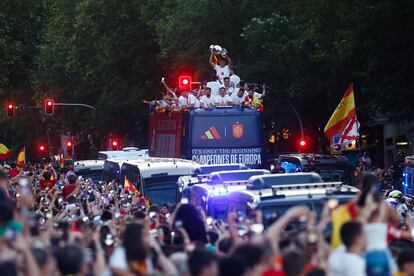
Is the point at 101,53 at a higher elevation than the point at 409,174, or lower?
higher

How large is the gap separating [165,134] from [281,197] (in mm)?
19494

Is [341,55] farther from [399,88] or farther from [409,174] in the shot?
[409,174]

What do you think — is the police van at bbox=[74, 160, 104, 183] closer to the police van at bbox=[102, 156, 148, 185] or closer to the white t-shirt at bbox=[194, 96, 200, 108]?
the police van at bbox=[102, 156, 148, 185]

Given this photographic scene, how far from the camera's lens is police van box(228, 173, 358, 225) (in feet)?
49.8

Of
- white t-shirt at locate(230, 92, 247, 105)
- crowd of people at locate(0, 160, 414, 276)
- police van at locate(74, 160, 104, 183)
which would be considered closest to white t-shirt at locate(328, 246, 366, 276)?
crowd of people at locate(0, 160, 414, 276)

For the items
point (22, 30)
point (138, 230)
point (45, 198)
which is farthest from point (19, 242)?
point (22, 30)

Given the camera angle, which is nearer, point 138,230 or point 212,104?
point 138,230

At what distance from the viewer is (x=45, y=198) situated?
20.8 metres

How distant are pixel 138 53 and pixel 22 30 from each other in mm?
26128

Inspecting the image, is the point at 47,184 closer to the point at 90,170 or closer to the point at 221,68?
the point at 221,68

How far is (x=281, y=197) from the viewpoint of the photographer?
15.3 m

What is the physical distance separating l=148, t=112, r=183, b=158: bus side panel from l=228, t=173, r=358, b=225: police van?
608 inches

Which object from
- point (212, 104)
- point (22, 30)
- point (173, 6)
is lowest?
point (212, 104)

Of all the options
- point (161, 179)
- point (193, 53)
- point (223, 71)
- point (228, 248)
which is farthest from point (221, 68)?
point (228, 248)
